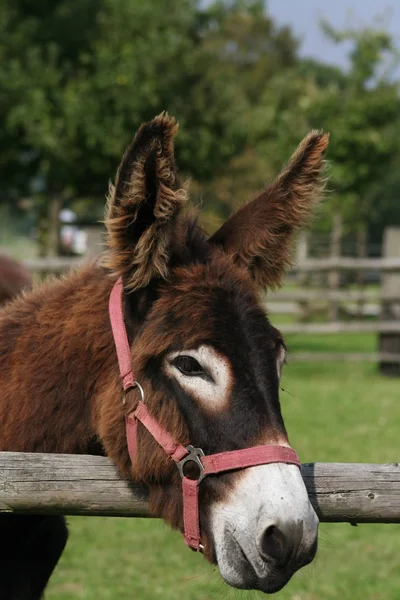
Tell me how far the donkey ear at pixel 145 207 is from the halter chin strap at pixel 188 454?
185mm

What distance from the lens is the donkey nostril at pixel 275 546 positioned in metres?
2.37

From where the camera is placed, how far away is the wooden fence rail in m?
2.79

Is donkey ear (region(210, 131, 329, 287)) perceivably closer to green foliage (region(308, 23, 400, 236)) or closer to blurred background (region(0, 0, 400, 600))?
blurred background (region(0, 0, 400, 600))

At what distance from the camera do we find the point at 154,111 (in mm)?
18656

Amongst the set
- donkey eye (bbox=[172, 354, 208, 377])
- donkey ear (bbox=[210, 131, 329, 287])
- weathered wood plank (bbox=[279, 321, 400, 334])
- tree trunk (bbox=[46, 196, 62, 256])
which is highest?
donkey ear (bbox=[210, 131, 329, 287])

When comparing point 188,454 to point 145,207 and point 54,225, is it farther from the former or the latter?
point 54,225

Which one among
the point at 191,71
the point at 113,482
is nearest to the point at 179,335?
the point at 113,482

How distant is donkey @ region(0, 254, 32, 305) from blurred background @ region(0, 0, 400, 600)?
94 cm

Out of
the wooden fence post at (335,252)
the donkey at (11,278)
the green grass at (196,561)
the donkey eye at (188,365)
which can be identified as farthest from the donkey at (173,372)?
the wooden fence post at (335,252)

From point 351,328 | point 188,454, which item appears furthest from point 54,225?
point 188,454

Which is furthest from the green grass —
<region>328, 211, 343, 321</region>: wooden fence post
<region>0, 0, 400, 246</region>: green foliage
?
<region>328, 211, 343, 321</region>: wooden fence post

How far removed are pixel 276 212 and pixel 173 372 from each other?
2.77 feet

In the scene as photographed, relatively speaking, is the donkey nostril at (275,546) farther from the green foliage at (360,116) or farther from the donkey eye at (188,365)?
the green foliage at (360,116)

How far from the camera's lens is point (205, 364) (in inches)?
105
